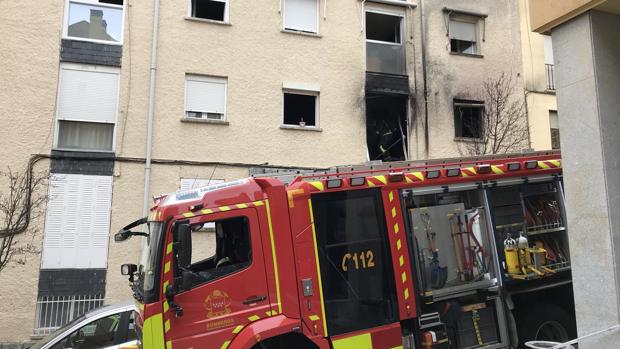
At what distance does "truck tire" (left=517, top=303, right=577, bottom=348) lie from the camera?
226 inches

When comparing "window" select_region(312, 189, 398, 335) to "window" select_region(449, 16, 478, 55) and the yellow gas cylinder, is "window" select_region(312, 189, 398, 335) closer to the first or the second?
the yellow gas cylinder

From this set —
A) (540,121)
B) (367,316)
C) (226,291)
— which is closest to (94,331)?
(226,291)

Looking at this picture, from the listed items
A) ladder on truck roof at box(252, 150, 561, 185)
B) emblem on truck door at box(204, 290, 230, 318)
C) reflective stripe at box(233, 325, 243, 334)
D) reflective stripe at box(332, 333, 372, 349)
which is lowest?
reflective stripe at box(332, 333, 372, 349)

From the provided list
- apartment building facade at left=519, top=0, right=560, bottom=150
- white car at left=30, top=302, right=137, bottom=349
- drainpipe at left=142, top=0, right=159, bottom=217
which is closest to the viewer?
white car at left=30, top=302, right=137, bottom=349

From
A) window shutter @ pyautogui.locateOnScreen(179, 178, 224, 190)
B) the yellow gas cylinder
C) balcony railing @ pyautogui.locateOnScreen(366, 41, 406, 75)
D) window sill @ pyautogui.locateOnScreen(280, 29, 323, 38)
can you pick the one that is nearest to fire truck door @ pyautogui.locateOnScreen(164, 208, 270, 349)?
the yellow gas cylinder

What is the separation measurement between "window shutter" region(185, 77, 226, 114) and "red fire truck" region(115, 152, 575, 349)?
6435 mm

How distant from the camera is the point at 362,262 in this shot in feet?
17.3

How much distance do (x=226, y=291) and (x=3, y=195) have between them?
7875mm

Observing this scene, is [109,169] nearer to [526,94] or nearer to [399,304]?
[399,304]

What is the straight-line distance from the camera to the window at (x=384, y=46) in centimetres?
1362

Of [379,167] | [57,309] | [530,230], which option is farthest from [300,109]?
[530,230]

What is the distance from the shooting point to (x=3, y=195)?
33.1 feet

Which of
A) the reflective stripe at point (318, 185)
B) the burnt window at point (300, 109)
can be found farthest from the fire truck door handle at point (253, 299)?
the burnt window at point (300, 109)

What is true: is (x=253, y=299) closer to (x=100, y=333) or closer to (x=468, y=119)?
(x=100, y=333)
